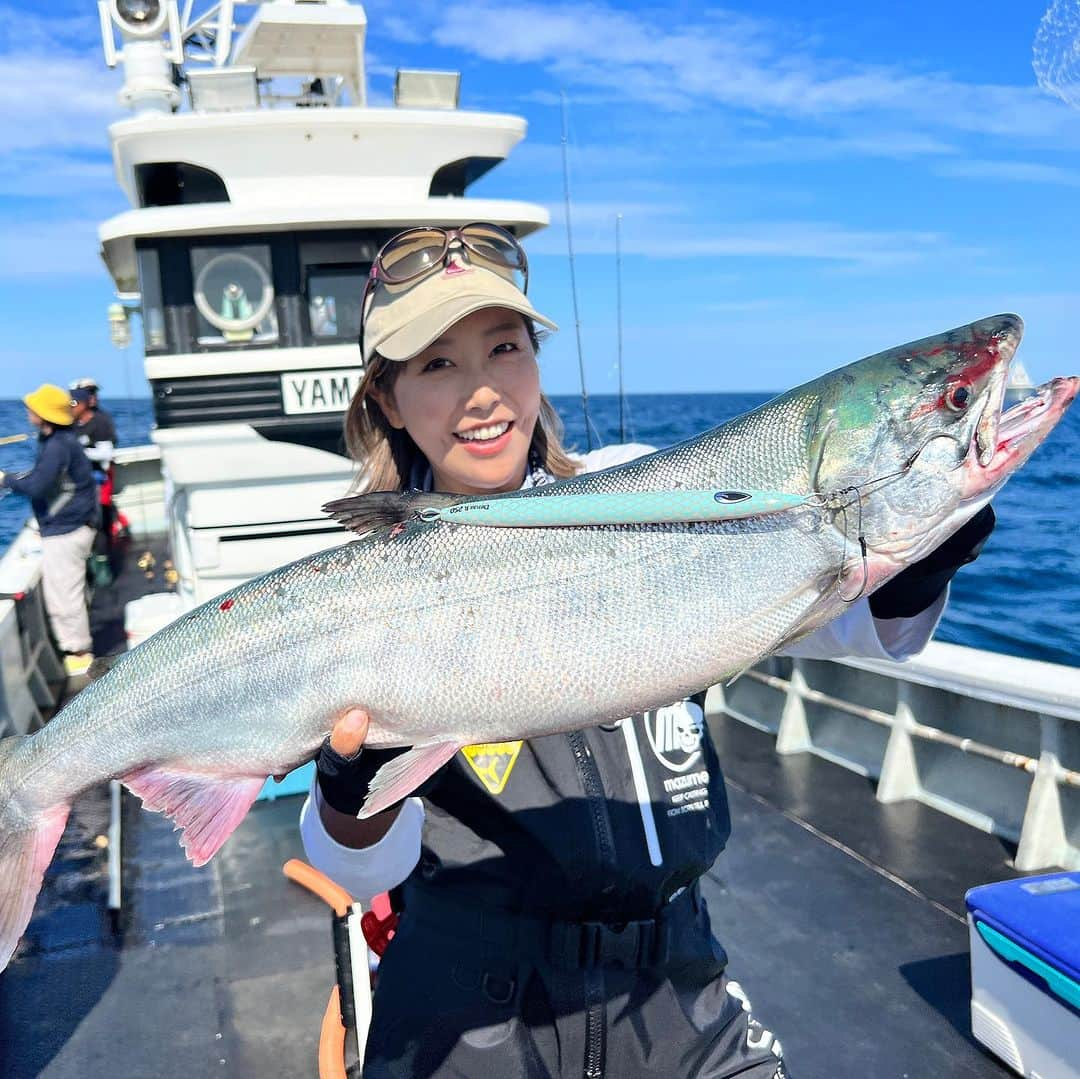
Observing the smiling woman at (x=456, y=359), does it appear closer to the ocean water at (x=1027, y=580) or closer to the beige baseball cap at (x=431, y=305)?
the beige baseball cap at (x=431, y=305)

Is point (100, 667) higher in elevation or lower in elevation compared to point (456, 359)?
lower

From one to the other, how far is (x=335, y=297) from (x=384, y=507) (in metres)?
5.45

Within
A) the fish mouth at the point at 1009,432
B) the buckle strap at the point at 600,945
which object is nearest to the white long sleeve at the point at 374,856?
the buckle strap at the point at 600,945

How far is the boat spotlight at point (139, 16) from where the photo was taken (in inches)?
313

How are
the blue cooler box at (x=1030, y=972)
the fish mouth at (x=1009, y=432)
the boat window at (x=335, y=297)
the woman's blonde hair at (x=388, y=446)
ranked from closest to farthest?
the fish mouth at (x=1009, y=432) < the woman's blonde hair at (x=388, y=446) < the blue cooler box at (x=1030, y=972) < the boat window at (x=335, y=297)

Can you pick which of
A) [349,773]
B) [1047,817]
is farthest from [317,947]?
[1047,817]

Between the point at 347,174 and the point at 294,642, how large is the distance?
18.8 feet

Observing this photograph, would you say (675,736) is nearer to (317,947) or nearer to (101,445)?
(317,947)

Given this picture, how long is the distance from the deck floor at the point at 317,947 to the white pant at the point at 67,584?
3968 millimetres

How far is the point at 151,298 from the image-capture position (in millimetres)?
7062

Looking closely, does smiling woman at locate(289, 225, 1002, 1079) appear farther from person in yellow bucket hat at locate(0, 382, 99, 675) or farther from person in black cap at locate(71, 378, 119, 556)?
person in black cap at locate(71, 378, 119, 556)

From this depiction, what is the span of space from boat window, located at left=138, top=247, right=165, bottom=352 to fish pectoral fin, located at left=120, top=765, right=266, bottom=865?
5.48 meters

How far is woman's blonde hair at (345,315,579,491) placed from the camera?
112 inches

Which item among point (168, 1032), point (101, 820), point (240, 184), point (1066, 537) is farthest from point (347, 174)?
point (1066, 537)
